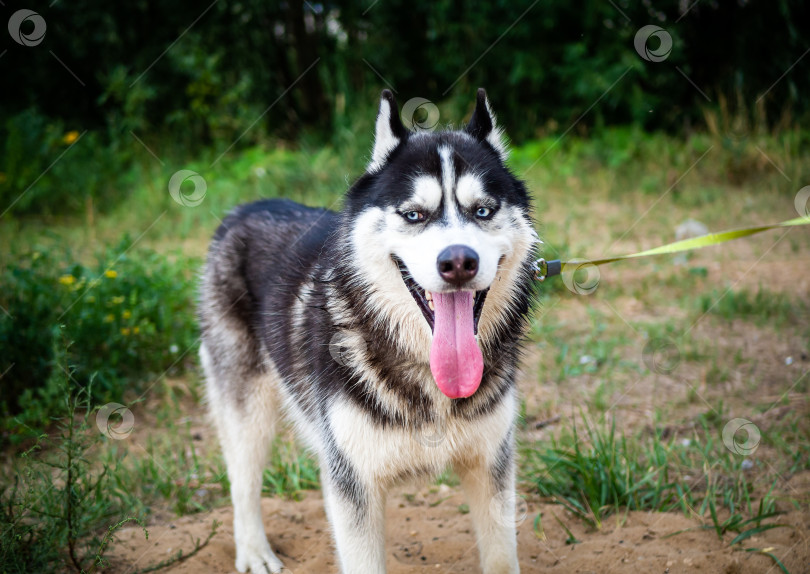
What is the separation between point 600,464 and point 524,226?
135cm

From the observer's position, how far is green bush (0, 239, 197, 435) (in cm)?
429

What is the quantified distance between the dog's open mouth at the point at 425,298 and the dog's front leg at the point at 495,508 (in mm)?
537

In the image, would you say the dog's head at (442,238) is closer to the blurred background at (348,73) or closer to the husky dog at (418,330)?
the husky dog at (418,330)

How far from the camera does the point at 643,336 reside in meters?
4.79

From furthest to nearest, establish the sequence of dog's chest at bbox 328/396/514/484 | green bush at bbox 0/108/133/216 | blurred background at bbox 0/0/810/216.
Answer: blurred background at bbox 0/0/810/216, green bush at bbox 0/108/133/216, dog's chest at bbox 328/396/514/484

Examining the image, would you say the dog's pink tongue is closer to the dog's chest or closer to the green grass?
the dog's chest

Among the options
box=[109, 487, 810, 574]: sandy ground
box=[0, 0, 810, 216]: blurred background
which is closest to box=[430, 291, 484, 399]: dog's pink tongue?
box=[109, 487, 810, 574]: sandy ground

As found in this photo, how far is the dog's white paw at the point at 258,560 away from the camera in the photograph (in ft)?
9.89

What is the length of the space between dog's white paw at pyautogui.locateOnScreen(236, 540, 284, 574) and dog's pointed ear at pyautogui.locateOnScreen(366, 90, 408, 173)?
1.77m

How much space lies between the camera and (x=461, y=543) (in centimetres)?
304

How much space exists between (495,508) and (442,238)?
107 cm

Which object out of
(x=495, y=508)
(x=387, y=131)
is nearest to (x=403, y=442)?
(x=495, y=508)

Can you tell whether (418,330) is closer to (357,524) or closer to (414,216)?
(414,216)

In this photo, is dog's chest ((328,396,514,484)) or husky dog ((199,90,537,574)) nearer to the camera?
husky dog ((199,90,537,574))
